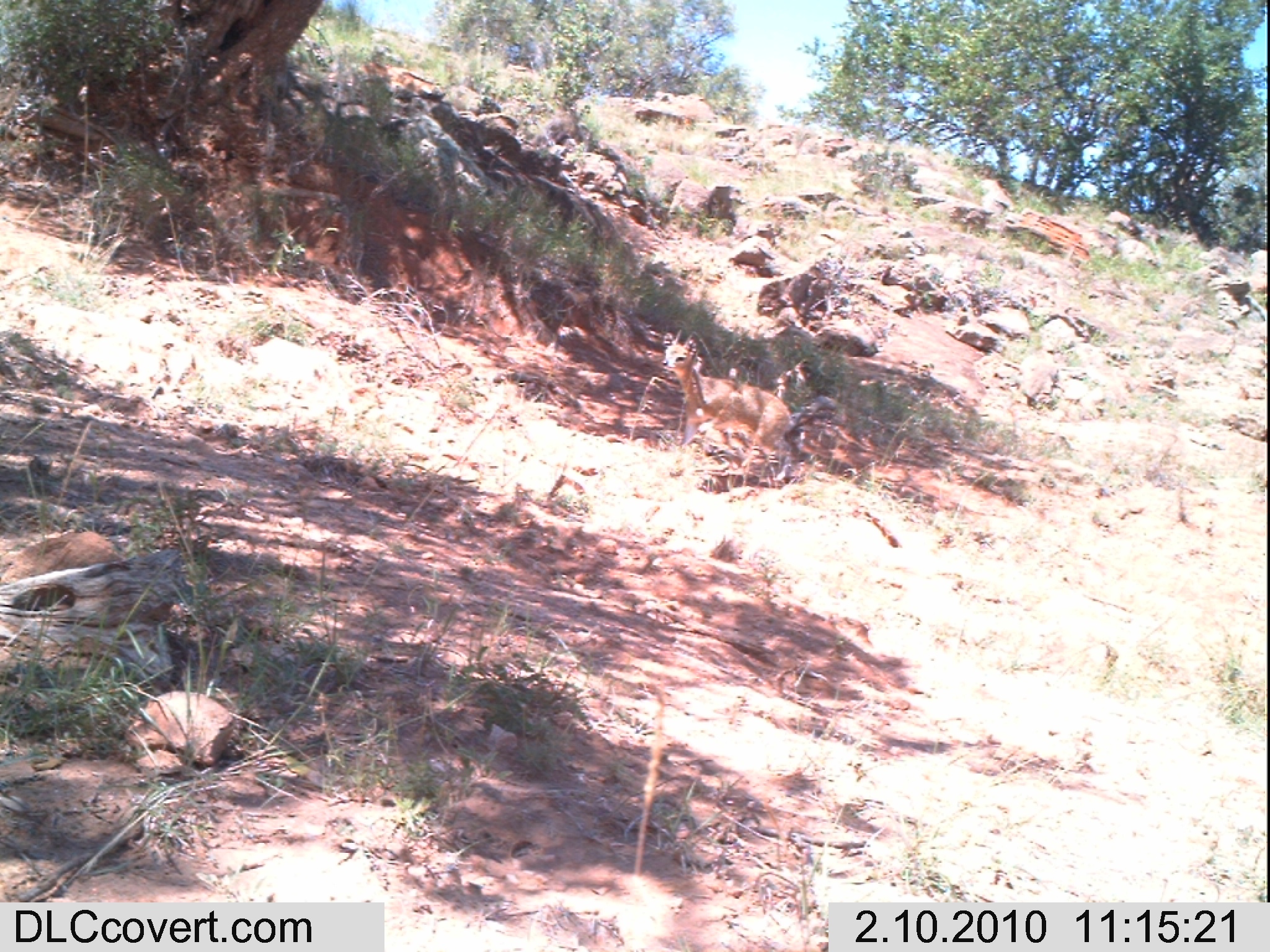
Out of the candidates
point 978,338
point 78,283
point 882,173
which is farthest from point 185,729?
point 882,173

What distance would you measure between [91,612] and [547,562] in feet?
7.87

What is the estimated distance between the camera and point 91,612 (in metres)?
3.25

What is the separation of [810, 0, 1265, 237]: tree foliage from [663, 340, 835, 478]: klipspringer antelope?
1837cm

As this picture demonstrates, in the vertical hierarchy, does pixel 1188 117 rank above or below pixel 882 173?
above

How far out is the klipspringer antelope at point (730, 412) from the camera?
8.13 metres

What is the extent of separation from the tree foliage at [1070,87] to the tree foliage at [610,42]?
290 centimetres

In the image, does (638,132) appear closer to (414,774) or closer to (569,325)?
(569,325)

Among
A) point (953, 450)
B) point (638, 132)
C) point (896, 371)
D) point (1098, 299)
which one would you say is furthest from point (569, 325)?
point (1098, 299)

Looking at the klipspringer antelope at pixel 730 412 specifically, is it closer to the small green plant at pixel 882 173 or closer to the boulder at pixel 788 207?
A: the boulder at pixel 788 207

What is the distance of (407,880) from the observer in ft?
8.99

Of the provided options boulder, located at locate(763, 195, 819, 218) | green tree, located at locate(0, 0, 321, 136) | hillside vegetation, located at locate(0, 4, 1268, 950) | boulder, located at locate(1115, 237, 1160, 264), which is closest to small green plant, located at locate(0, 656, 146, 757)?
hillside vegetation, located at locate(0, 4, 1268, 950)

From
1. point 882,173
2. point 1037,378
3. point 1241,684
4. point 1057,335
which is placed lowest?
point 1241,684

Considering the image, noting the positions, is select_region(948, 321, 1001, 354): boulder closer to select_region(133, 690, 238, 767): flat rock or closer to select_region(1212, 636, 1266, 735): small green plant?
select_region(1212, 636, 1266, 735): small green plant

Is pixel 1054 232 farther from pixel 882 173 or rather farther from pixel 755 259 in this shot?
pixel 755 259
